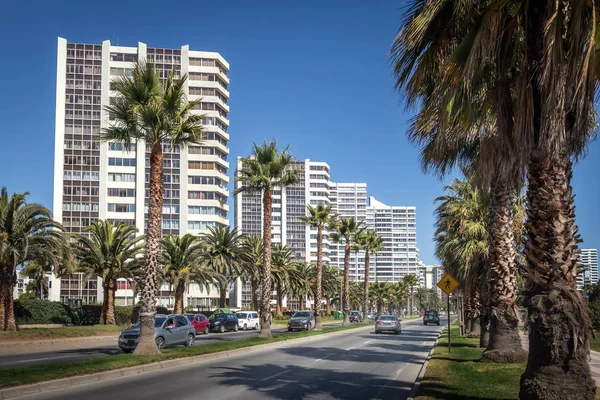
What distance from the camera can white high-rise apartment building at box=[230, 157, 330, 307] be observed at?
163m

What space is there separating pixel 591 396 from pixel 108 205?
94758mm

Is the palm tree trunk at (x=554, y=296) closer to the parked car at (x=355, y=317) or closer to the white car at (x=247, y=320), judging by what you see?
the white car at (x=247, y=320)

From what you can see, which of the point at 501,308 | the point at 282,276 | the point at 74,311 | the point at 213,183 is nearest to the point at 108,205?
the point at 213,183

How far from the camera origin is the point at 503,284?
59.3ft

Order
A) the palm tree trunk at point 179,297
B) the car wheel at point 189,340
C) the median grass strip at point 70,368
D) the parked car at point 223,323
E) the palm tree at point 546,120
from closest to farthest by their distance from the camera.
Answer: the palm tree at point 546,120, the median grass strip at point 70,368, the car wheel at point 189,340, the parked car at point 223,323, the palm tree trunk at point 179,297

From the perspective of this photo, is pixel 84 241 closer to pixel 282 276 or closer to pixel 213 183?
pixel 282 276

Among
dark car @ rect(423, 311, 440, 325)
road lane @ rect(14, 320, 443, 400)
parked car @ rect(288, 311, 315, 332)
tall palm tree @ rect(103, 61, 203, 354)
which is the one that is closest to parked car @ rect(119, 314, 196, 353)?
tall palm tree @ rect(103, 61, 203, 354)

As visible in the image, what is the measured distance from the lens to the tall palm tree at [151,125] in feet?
69.9

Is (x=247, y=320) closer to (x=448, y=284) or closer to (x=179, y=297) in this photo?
(x=179, y=297)

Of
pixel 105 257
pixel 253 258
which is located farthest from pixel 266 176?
pixel 253 258

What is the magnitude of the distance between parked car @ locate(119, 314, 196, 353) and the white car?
24721 mm

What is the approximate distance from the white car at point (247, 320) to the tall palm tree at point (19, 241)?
19.6 meters

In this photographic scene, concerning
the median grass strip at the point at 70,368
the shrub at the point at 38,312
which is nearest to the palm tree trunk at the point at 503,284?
the median grass strip at the point at 70,368

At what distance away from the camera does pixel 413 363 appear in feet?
72.7
